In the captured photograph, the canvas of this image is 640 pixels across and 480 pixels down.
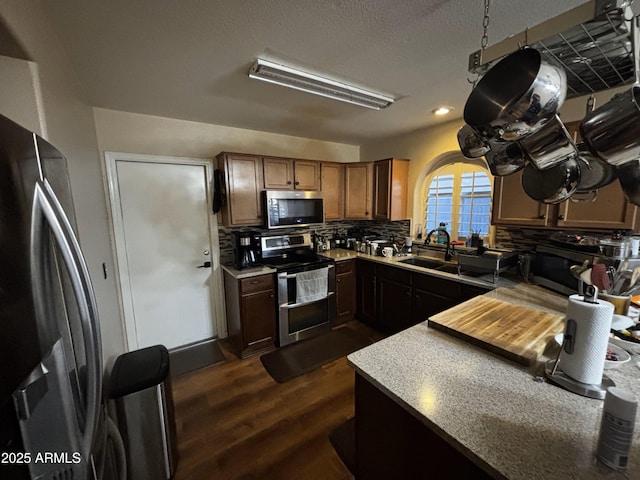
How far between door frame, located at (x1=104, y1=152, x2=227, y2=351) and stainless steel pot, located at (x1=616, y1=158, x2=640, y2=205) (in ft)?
10.1

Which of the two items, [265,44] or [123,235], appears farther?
[123,235]

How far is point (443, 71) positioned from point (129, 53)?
77.1 inches

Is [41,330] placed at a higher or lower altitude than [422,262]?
higher

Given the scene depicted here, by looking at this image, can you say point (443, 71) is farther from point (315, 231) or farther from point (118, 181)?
point (118, 181)

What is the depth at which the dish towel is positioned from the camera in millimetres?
2783

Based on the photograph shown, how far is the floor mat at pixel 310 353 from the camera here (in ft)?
7.90

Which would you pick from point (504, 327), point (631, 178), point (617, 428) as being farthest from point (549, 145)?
point (617, 428)

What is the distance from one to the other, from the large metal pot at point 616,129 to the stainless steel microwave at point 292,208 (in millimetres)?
2433

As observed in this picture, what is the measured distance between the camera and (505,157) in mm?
1285

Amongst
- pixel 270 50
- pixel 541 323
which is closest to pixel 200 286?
pixel 270 50

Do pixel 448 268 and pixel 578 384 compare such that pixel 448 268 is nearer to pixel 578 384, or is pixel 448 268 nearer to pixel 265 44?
pixel 578 384

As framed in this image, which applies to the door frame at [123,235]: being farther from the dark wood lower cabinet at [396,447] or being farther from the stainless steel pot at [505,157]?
the stainless steel pot at [505,157]

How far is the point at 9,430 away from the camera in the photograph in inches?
20.4

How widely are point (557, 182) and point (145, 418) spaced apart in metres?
2.46
